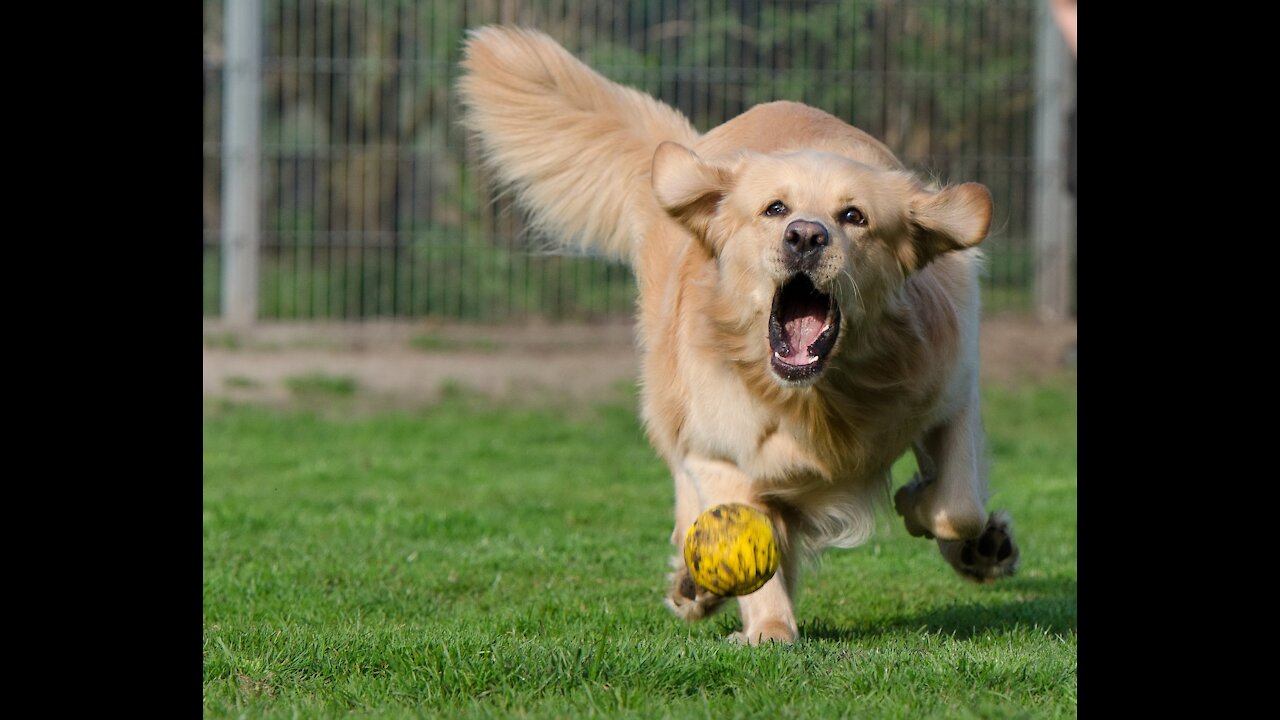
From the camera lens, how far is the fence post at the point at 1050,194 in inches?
547

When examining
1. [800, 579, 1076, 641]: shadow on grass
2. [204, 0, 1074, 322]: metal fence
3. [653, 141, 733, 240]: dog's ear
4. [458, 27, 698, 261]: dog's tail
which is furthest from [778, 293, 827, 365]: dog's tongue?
[204, 0, 1074, 322]: metal fence

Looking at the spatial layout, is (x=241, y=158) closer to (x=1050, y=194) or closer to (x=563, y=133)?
(x=1050, y=194)

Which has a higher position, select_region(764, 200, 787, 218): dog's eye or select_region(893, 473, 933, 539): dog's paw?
select_region(764, 200, 787, 218): dog's eye

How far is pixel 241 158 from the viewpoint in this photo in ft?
43.7

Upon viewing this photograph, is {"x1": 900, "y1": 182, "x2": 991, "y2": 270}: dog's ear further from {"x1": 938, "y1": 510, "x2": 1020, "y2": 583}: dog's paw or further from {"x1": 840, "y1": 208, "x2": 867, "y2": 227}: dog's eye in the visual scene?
{"x1": 938, "y1": 510, "x2": 1020, "y2": 583}: dog's paw

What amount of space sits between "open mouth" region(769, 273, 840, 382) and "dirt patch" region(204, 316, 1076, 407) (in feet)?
24.3

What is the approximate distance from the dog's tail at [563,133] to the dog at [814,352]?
79cm

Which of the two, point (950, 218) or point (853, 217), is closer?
point (853, 217)

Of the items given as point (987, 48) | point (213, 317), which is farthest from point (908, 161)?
point (213, 317)

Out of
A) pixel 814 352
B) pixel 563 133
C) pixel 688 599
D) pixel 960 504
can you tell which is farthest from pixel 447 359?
pixel 814 352

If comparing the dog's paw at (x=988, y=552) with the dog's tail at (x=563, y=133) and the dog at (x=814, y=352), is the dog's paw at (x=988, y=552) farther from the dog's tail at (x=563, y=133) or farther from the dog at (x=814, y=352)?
the dog's tail at (x=563, y=133)

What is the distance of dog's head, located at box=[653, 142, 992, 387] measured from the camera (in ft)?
14.8

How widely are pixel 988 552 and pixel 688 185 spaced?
66.1 inches
